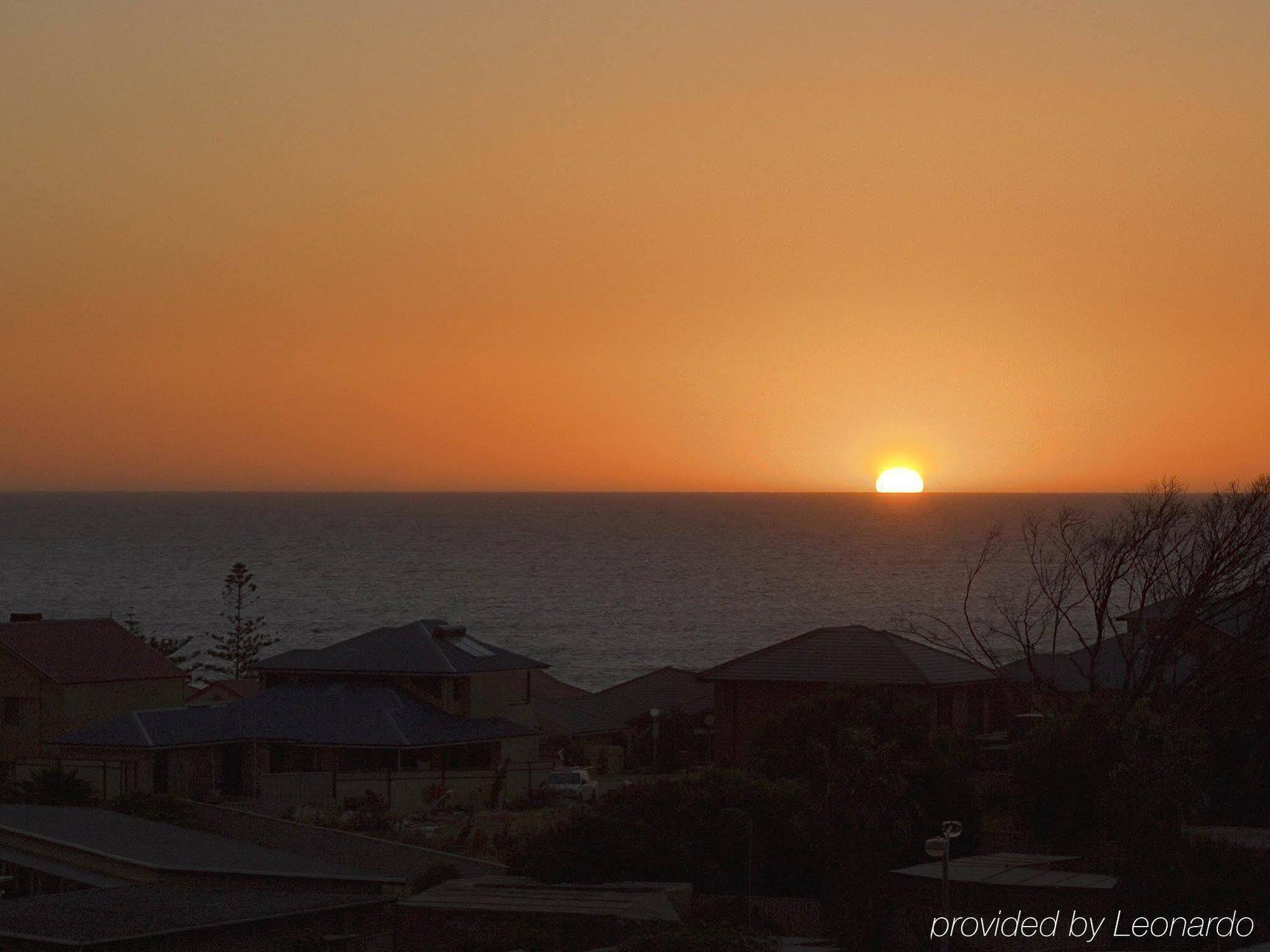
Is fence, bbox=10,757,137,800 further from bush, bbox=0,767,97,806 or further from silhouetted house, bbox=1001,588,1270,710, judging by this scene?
silhouetted house, bbox=1001,588,1270,710

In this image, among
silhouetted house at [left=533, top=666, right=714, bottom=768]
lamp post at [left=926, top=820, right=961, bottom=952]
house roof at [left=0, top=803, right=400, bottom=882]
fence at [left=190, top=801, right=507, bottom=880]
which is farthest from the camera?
silhouetted house at [left=533, top=666, right=714, bottom=768]

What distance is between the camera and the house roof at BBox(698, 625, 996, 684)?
1881 inches

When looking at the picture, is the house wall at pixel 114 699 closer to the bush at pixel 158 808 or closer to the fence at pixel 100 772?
the fence at pixel 100 772

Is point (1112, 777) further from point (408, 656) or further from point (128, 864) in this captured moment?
point (408, 656)

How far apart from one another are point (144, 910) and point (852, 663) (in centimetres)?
2860

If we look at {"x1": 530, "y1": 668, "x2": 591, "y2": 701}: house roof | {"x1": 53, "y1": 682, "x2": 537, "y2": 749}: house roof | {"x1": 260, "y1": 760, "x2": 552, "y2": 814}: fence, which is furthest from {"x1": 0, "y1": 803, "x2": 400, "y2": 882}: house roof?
{"x1": 530, "y1": 668, "x2": 591, "y2": 701}: house roof

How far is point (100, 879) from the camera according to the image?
2678cm

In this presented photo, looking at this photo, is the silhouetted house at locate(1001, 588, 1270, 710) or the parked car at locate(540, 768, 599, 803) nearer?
the silhouetted house at locate(1001, 588, 1270, 710)

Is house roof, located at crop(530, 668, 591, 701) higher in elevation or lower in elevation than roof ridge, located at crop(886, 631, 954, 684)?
lower

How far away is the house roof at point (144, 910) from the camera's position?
21.8 m

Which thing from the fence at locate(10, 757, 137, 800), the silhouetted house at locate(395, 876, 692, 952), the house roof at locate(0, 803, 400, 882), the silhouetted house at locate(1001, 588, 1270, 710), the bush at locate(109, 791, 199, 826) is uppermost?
the silhouetted house at locate(1001, 588, 1270, 710)

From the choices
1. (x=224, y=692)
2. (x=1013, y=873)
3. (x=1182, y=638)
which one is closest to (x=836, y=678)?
(x=1182, y=638)

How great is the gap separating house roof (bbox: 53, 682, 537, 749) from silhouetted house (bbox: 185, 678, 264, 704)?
9.94m

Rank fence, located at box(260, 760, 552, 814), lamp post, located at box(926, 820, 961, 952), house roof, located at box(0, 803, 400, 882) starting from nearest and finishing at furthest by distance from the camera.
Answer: lamp post, located at box(926, 820, 961, 952)
house roof, located at box(0, 803, 400, 882)
fence, located at box(260, 760, 552, 814)
